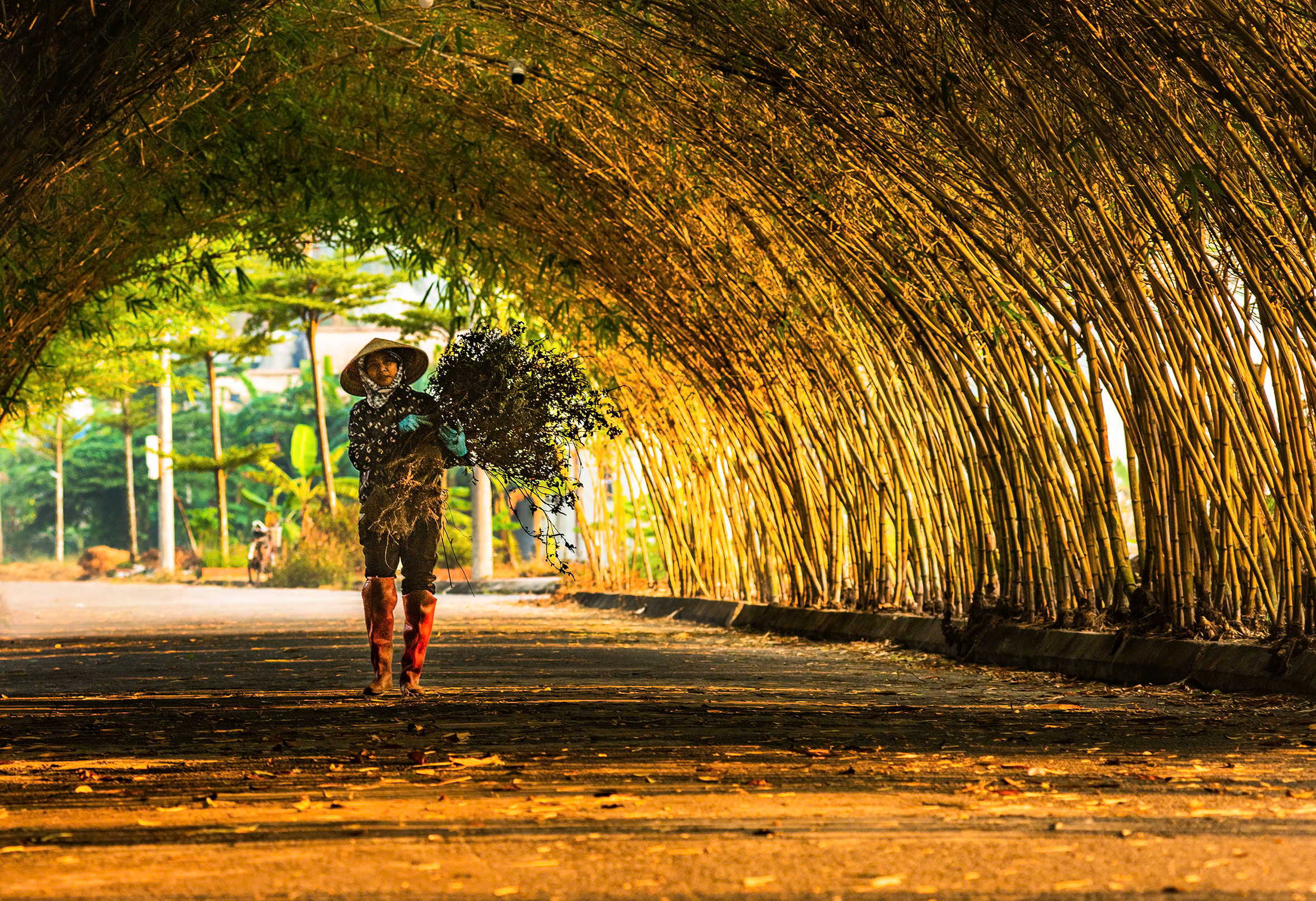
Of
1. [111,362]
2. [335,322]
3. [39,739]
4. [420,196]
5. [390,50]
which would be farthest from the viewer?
[335,322]

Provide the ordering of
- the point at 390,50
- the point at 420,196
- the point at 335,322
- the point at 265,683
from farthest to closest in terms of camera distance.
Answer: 1. the point at 335,322
2. the point at 420,196
3. the point at 390,50
4. the point at 265,683

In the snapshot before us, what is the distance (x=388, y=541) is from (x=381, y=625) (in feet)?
1.06

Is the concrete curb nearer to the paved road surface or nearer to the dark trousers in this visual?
the paved road surface

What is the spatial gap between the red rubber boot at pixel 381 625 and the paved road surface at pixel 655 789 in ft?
0.40

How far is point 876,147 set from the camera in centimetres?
641

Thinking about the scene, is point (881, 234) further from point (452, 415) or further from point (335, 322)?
point (335, 322)

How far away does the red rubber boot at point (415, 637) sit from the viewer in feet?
19.6

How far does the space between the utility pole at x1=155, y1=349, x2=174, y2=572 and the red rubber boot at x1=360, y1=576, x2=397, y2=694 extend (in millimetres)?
18309

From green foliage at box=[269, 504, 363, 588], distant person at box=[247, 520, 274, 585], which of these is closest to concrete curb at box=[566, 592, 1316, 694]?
green foliage at box=[269, 504, 363, 588]

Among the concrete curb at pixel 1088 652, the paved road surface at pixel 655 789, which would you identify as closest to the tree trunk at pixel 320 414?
the concrete curb at pixel 1088 652

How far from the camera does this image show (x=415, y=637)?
602cm

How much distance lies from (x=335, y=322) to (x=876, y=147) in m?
48.2

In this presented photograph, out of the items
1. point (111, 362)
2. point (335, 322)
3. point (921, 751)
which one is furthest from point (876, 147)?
point (335, 322)

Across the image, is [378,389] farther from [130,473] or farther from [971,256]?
[130,473]
